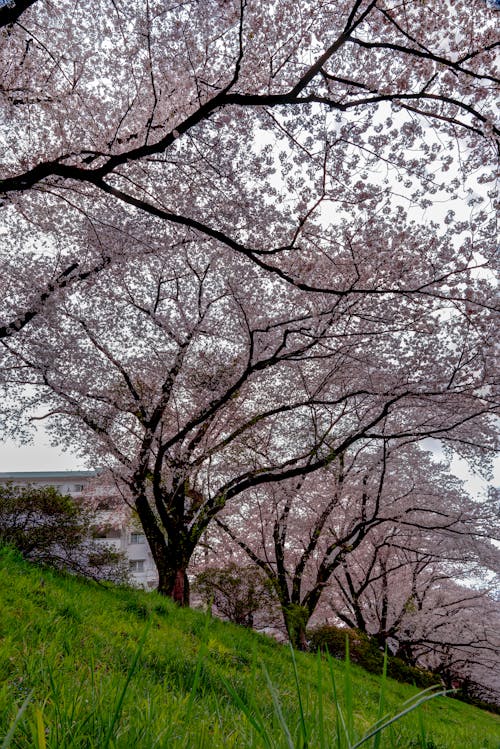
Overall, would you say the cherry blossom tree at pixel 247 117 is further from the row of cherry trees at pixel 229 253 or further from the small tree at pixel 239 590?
the small tree at pixel 239 590

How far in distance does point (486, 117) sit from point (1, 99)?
6679 mm

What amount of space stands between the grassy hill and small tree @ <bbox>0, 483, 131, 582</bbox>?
32.0 inches

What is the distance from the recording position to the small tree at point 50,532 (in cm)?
610

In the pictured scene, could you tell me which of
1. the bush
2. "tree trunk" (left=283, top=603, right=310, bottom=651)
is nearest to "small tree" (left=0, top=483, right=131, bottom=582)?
"tree trunk" (left=283, top=603, right=310, bottom=651)

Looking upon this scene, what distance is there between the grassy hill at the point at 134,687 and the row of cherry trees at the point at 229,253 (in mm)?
4258

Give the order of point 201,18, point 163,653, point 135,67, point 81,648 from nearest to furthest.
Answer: point 81,648
point 163,653
point 201,18
point 135,67

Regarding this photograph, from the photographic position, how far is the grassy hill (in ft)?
3.06

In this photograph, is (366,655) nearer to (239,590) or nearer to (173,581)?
(239,590)

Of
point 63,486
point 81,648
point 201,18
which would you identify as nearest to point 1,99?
point 201,18

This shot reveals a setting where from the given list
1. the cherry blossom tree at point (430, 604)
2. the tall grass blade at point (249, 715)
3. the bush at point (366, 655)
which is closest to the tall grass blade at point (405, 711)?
the tall grass blade at point (249, 715)

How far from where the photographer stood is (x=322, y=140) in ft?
23.2

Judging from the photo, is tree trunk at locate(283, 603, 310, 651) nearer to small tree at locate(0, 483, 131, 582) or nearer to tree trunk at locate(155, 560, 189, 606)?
tree trunk at locate(155, 560, 189, 606)

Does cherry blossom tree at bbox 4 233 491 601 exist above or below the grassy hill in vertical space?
above

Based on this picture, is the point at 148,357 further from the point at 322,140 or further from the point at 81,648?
the point at 81,648
